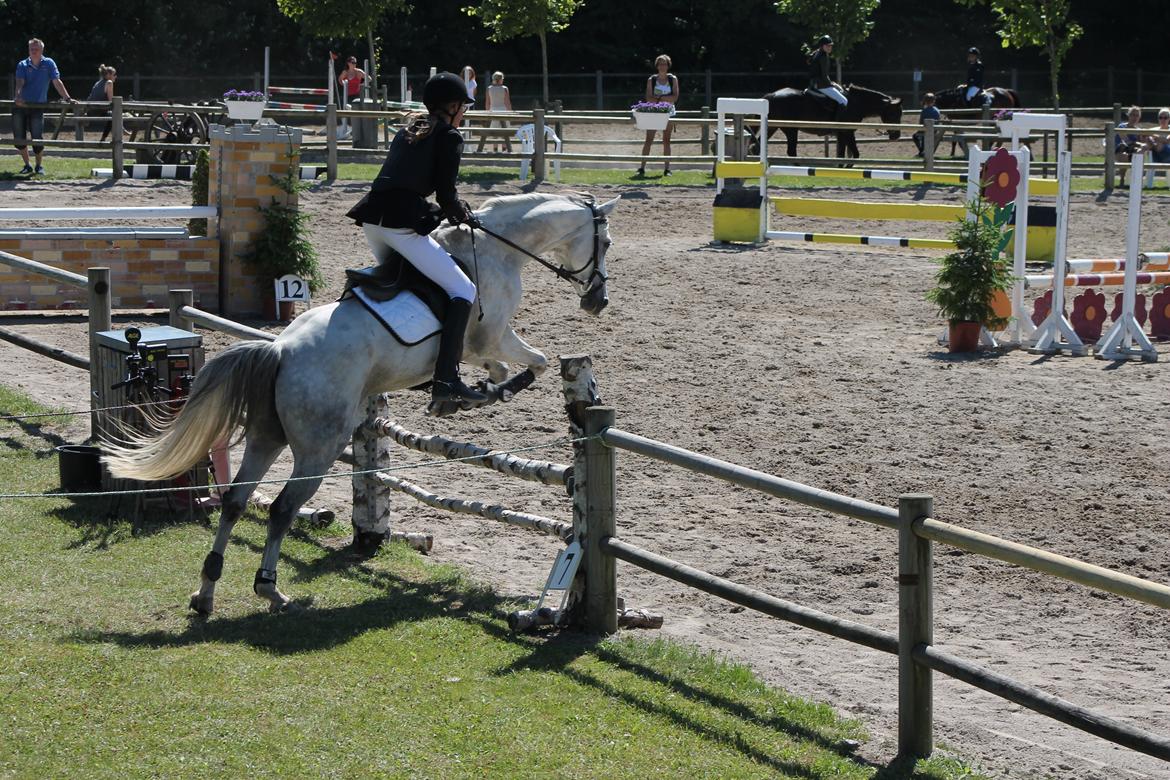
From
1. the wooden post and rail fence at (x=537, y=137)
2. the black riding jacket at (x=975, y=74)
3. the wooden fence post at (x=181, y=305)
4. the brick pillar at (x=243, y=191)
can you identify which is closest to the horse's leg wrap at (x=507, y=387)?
the wooden fence post at (x=181, y=305)

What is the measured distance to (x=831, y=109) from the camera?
28.3m

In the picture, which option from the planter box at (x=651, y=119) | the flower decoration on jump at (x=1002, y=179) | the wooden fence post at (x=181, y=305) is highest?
the planter box at (x=651, y=119)

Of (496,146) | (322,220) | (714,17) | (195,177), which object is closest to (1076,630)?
(195,177)

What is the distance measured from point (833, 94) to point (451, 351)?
23.3m

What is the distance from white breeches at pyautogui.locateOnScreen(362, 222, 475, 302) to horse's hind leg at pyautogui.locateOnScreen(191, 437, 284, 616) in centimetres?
103

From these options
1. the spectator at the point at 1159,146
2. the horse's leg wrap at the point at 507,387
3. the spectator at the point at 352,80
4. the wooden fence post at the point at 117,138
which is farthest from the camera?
the spectator at the point at 352,80

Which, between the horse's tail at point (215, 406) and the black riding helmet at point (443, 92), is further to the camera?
the black riding helmet at point (443, 92)

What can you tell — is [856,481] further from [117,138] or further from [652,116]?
[652,116]

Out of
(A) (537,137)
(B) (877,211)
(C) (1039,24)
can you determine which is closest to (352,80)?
(A) (537,137)

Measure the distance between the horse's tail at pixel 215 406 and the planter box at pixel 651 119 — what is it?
1850cm

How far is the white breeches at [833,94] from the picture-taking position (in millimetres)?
28172

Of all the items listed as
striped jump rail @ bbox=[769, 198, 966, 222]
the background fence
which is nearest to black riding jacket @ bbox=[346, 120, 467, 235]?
striped jump rail @ bbox=[769, 198, 966, 222]

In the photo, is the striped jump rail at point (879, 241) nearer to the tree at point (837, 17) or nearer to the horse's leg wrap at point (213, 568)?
the horse's leg wrap at point (213, 568)

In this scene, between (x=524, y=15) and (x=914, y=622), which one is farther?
(x=524, y=15)
